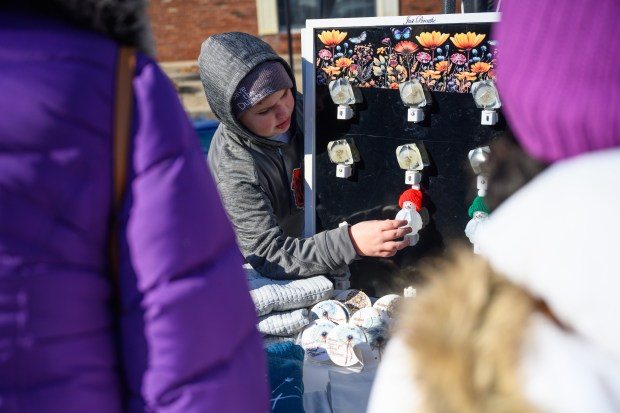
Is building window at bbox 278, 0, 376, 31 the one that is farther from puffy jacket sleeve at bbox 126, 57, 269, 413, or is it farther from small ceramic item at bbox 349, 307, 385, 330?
puffy jacket sleeve at bbox 126, 57, 269, 413

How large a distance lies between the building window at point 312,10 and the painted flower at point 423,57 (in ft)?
22.2

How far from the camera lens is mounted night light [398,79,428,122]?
1.57m

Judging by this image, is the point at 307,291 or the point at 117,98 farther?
the point at 307,291

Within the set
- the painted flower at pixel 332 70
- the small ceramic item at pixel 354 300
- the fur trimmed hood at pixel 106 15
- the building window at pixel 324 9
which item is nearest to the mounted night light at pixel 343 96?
the painted flower at pixel 332 70

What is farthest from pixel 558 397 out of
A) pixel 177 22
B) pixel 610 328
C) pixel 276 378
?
pixel 177 22

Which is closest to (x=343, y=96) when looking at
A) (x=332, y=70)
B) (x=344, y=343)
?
(x=332, y=70)

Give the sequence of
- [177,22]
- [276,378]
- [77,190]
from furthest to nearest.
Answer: [177,22] → [276,378] → [77,190]

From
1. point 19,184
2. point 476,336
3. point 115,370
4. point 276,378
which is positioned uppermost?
point 19,184

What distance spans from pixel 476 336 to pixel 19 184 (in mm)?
402

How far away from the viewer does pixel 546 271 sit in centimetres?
47

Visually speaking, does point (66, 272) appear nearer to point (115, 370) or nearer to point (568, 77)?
point (115, 370)

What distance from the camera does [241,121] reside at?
1.65m

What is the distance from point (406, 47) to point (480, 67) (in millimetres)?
192

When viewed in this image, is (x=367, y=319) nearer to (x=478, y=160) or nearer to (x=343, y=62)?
(x=478, y=160)
